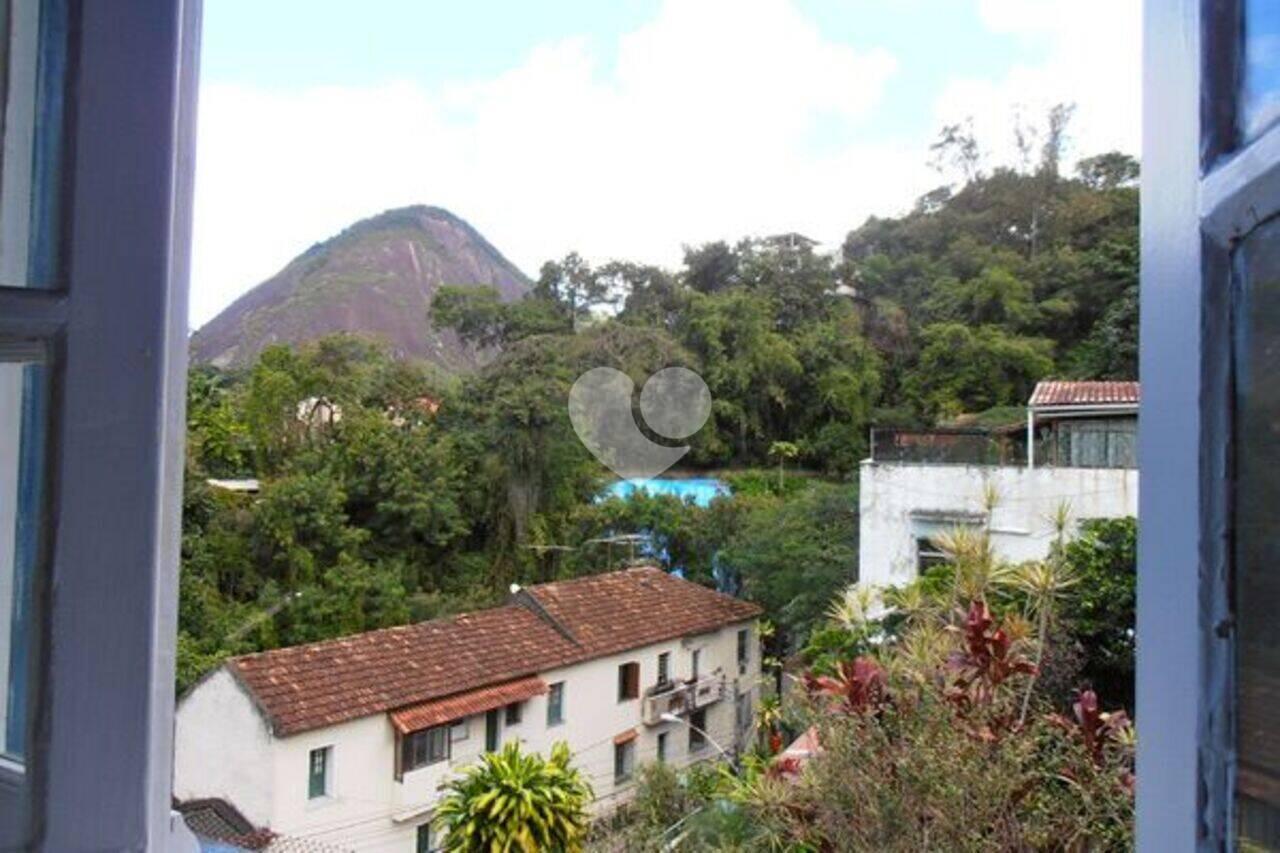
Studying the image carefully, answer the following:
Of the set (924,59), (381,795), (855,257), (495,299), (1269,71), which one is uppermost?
(924,59)

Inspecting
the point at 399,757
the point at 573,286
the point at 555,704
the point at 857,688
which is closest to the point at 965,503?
the point at 555,704

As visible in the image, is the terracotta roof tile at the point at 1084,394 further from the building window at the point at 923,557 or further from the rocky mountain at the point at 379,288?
the rocky mountain at the point at 379,288

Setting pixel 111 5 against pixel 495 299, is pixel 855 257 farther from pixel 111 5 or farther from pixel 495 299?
pixel 111 5

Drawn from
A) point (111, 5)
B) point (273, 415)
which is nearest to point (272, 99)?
point (273, 415)

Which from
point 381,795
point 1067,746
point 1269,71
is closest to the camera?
point 1269,71

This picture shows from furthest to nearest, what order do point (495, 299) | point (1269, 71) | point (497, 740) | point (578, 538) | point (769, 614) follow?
point (495, 299) → point (578, 538) → point (769, 614) → point (497, 740) → point (1269, 71)

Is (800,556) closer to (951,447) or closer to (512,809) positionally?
(951,447)

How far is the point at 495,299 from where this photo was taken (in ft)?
31.7

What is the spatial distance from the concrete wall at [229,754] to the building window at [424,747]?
2.40ft

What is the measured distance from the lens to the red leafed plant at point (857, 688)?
2234mm

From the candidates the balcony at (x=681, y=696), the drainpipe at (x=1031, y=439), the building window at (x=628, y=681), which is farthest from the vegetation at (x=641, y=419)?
the drainpipe at (x=1031, y=439)

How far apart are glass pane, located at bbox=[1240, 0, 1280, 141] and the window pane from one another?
35 centimetres

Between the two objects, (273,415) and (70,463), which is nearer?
(70,463)

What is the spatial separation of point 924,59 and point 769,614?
5.23 m
